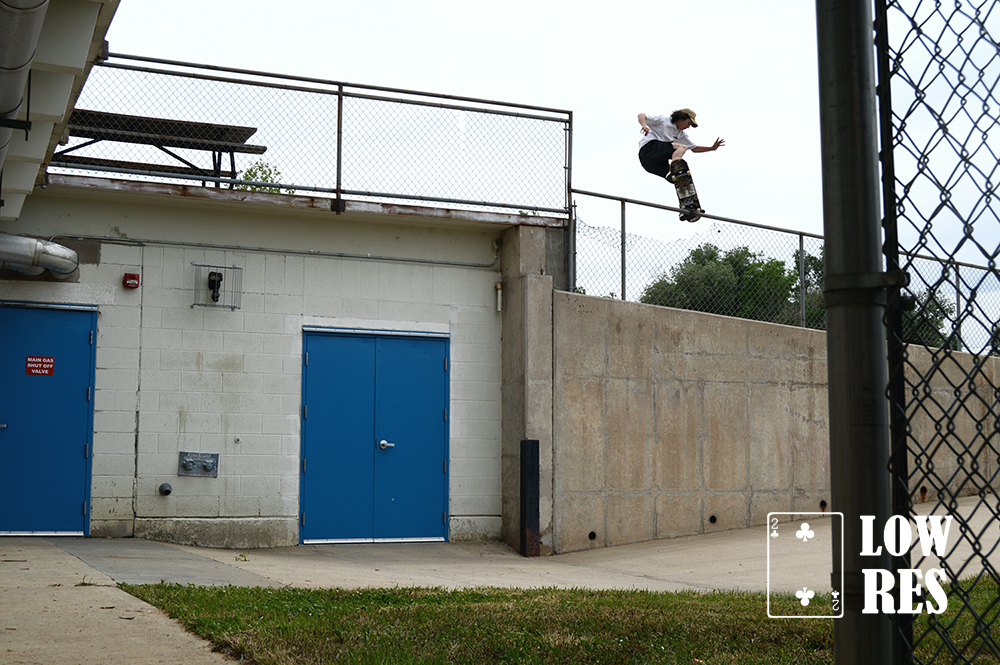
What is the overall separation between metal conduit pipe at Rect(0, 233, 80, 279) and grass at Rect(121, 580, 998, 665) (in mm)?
4917

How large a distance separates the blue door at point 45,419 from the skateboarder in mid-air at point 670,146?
744 cm

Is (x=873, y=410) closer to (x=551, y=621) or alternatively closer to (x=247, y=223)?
(x=551, y=621)

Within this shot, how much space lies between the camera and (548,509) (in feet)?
36.8

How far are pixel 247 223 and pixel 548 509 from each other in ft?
16.7

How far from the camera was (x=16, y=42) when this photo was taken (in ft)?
15.2

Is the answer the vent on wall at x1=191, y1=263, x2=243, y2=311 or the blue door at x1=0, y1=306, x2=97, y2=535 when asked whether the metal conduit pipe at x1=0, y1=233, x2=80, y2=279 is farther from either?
the vent on wall at x1=191, y1=263, x2=243, y2=311

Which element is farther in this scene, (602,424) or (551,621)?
(602,424)

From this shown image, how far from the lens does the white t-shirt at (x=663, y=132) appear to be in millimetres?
12273

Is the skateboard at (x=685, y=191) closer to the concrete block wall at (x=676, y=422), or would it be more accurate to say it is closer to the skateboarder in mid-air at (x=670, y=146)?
the skateboarder in mid-air at (x=670, y=146)

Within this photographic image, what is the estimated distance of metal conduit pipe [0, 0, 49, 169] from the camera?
4.33m

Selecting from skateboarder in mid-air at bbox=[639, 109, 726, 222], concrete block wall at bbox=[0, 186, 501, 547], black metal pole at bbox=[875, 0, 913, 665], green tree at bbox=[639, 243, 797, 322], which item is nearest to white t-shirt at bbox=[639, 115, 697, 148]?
skateboarder in mid-air at bbox=[639, 109, 726, 222]

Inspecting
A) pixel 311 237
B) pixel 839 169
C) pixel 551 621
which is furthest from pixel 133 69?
pixel 839 169

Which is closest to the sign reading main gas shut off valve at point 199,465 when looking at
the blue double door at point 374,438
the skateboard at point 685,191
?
the blue double door at point 374,438

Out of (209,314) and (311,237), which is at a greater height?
(311,237)
